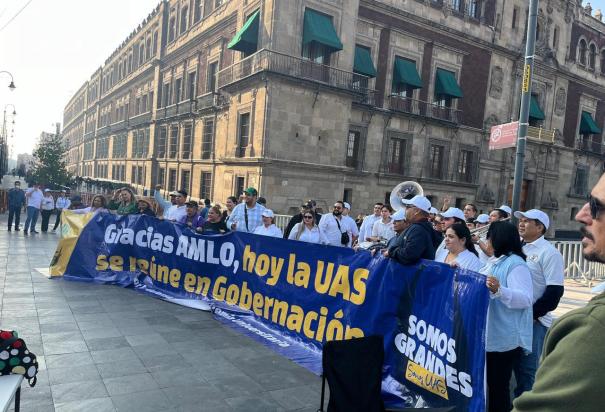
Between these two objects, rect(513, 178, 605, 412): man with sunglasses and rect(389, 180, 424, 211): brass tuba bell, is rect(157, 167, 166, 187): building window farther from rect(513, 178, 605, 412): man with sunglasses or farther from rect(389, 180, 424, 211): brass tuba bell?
rect(513, 178, 605, 412): man with sunglasses

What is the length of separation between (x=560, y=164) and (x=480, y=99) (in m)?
9.92

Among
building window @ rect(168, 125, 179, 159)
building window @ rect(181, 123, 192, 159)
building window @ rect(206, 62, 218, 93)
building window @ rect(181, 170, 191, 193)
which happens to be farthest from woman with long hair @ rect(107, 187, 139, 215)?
building window @ rect(168, 125, 179, 159)

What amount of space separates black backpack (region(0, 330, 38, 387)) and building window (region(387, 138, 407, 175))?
21.3 meters

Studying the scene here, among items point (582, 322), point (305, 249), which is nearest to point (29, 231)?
point (305, 249)

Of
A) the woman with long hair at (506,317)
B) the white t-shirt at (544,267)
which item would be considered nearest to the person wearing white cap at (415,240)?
the woman with long hair at (506,317)

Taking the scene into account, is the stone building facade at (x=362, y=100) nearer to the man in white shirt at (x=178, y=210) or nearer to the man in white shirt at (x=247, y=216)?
the man in white shirt at (x=178, y=210)

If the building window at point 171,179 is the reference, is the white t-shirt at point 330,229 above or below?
below

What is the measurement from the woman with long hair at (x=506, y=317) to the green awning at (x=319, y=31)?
15813 millimetres

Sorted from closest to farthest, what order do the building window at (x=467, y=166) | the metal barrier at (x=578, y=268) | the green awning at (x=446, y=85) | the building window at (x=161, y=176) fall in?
the metal barrier at (x=578, y=268) → the green awning at (x=446, y=85) → the building window at (x=467, y=166) → the building window at (x=161, y=176)

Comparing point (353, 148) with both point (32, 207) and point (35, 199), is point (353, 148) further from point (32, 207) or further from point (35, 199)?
point (32, 207)

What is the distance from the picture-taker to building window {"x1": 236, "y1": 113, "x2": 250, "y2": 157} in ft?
65.4

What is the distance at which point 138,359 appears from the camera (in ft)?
16.3

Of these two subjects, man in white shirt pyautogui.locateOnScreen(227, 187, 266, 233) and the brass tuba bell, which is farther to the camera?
the brass tuba bell

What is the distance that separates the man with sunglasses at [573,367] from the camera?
0.88 m
